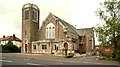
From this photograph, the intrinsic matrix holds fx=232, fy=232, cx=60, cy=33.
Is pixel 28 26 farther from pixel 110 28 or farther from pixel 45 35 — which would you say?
pixel 110 28

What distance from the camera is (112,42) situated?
38.3 m

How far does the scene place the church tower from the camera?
198 feet

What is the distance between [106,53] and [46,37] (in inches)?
857

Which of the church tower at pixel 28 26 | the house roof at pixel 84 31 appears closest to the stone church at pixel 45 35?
the church tower at pixel 28 26

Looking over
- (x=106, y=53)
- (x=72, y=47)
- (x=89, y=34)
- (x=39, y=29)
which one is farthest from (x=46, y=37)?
(x=106, y=53)

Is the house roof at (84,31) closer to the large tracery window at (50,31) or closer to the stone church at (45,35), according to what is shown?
the stone church at (45,35)

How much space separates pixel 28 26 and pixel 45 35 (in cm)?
505

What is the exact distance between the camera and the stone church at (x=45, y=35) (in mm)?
57812

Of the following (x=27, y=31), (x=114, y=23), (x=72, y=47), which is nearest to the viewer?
(x=114, y=23)

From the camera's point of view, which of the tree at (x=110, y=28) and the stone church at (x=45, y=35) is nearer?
the tree at (x=110, y=28)

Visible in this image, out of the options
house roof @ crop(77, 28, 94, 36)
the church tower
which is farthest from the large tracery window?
house roof @ crop(77, 28, 94, 36)

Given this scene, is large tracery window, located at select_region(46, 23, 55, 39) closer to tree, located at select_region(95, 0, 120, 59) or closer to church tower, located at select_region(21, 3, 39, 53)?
church tower, located at select_region(21, 3, 39, 53)

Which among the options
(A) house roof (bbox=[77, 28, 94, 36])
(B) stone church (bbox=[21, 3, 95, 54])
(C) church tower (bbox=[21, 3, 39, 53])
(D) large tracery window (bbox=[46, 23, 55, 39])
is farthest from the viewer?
(A) house roof (bbox=[77, 28, 94, 36])

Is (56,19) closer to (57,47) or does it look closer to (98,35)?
(57,47)
